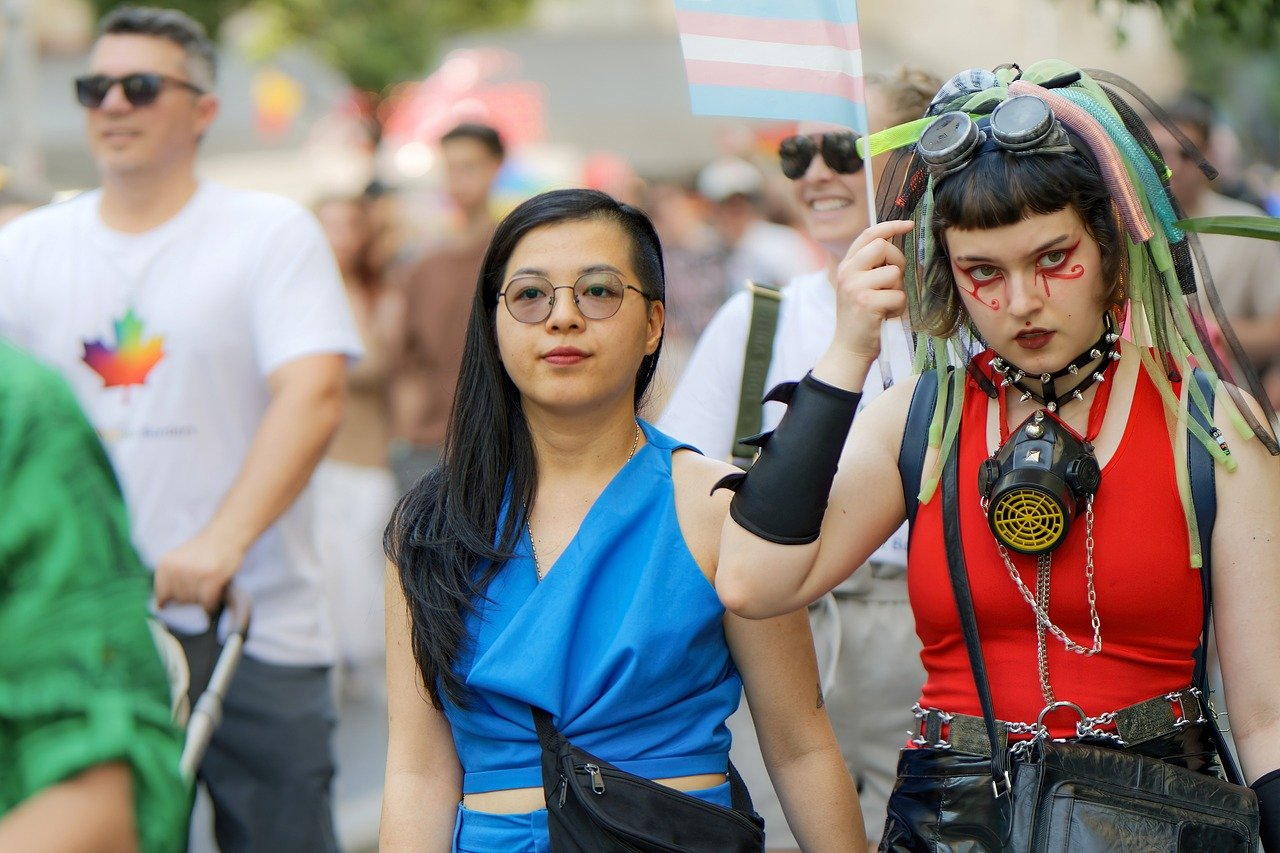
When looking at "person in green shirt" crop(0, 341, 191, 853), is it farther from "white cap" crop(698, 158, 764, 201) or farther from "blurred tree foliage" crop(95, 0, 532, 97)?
"blurred tree foliage" crop(95, 0, 532, 97)

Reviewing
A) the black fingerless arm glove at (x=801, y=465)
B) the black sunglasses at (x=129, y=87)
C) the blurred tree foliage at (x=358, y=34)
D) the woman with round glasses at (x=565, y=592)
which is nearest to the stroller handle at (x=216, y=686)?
the woman with round glasses at (x=565, y=592)

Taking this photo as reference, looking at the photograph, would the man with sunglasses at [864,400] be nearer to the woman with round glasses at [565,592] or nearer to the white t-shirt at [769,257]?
the woman with round glasses at [565,592]

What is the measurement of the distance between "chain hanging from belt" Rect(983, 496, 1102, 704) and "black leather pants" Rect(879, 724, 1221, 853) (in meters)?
0.16

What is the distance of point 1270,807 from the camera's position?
2.58 metres

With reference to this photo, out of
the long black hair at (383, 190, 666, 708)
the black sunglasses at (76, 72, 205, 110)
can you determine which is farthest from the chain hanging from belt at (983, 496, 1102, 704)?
the black sunglasses at (76, 72, 205, 110)

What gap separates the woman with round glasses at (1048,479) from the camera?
8.67 ft

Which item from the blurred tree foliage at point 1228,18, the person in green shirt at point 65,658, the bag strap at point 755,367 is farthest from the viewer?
the blurred tree foliage at point 1228,18

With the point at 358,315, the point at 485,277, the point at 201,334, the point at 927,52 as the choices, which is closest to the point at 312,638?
the point at 201,334

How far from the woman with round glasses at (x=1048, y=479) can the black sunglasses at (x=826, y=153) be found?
1.27 m

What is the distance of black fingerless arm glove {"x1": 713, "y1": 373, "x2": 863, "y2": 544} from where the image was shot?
8.84 ft

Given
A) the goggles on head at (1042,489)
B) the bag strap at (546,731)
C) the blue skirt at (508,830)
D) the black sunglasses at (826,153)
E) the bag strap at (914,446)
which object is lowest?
the blue skirt at (508,830)

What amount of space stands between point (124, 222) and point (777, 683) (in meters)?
2.65

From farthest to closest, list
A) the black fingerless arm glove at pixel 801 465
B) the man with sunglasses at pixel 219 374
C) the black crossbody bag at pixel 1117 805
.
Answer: the man with sunglasses at pixel 219 374 → the black fingerless arm glove at pixel 801 465 → the black crossbody bag at pixel 1117 805

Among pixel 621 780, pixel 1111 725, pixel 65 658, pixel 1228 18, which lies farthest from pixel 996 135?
pixel 1228 18
